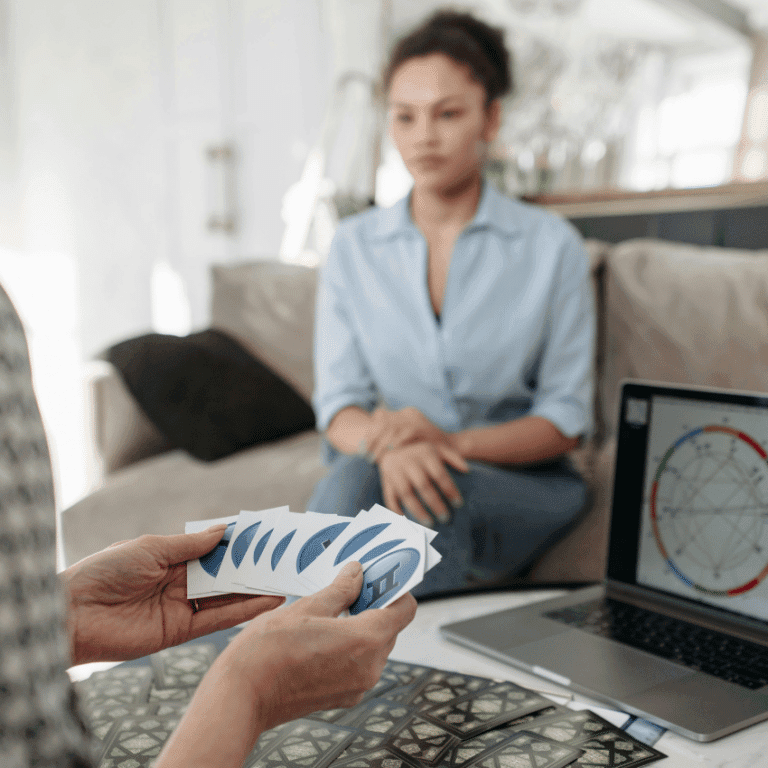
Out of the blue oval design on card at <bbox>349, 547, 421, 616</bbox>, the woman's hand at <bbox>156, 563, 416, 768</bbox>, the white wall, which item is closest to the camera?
the woman's hand at <bbox>156, 563, 416, 768</bbox>

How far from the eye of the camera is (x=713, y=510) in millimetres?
810

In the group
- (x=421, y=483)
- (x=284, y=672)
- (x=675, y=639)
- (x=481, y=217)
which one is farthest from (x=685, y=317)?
(x=284, y=672)

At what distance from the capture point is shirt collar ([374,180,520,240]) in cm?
141

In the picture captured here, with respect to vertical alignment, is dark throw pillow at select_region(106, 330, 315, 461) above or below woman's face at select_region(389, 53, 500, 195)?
below

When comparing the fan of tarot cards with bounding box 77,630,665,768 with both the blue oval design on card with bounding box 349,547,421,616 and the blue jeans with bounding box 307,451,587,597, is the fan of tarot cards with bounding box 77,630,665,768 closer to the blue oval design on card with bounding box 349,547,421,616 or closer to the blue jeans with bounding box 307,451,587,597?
the blue oval design on card with bounding box 349,547,421,616

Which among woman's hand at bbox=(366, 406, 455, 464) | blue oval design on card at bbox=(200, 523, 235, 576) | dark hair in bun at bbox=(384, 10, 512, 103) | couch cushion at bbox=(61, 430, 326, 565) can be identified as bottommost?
couch cushion at bbox=(61, 430, 326, 565)

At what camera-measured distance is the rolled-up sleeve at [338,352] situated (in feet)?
4.58

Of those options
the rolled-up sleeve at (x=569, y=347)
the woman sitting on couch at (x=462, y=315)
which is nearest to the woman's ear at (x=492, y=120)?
the woman sitting on couch at (x=462, y=315)

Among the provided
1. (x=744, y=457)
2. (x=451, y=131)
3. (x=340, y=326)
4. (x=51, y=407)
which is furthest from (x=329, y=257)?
(x=51, y=407)

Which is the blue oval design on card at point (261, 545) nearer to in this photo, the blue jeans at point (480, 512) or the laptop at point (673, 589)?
the laptop at point (673, 589)

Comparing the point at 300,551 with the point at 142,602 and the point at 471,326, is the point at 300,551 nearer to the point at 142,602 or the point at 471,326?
the point at 142,602

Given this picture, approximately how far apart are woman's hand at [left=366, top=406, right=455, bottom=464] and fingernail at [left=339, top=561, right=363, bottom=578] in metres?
0.62

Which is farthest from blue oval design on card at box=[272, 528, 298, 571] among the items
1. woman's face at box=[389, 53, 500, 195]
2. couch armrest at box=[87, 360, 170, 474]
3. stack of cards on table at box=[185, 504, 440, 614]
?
couch armrest at box=[87, 360, 170, 474]

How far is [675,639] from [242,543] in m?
0.47
